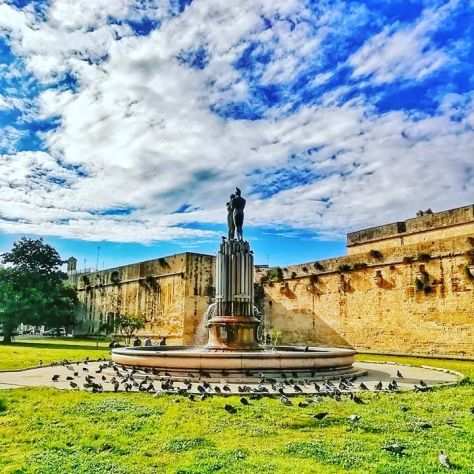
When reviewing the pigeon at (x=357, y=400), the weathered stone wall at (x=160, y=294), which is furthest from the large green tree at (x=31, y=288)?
the pigeon at (x=357, y=400)

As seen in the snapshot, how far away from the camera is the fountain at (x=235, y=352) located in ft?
29.9

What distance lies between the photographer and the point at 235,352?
10.7 metres

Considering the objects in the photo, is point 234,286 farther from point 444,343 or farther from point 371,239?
point 371,239

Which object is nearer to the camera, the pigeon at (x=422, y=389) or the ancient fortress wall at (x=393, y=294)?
the pigeon at (x=422, y=389)

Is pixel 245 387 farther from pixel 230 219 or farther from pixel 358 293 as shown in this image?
pixel 358 293

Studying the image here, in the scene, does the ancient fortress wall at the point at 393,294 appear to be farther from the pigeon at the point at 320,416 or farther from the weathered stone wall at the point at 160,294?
the pigeon at the point at 320,416

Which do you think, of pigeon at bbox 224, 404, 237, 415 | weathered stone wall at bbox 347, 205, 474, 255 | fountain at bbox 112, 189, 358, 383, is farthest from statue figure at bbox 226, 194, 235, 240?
weathered stone wall at bbox 347, 205, 474, 255

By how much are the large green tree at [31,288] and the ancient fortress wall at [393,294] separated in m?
12.5

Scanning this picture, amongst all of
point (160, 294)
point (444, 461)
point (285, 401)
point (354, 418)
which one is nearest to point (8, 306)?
point (160, 294)

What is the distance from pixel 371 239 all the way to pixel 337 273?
239 inches

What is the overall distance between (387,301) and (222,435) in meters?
15.2

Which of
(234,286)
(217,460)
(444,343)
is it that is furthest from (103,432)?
(444,343)

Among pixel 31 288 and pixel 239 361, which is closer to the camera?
pixel 239 361

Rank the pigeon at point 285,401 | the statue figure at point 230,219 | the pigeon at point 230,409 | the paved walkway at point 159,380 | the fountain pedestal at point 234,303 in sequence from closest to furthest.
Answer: the pigeon at point 230,409
the pigeon at point 285,401
the paved walkway at point 159,380
the fountain pedestal at point 234,303
the statue figure at point 230,219
